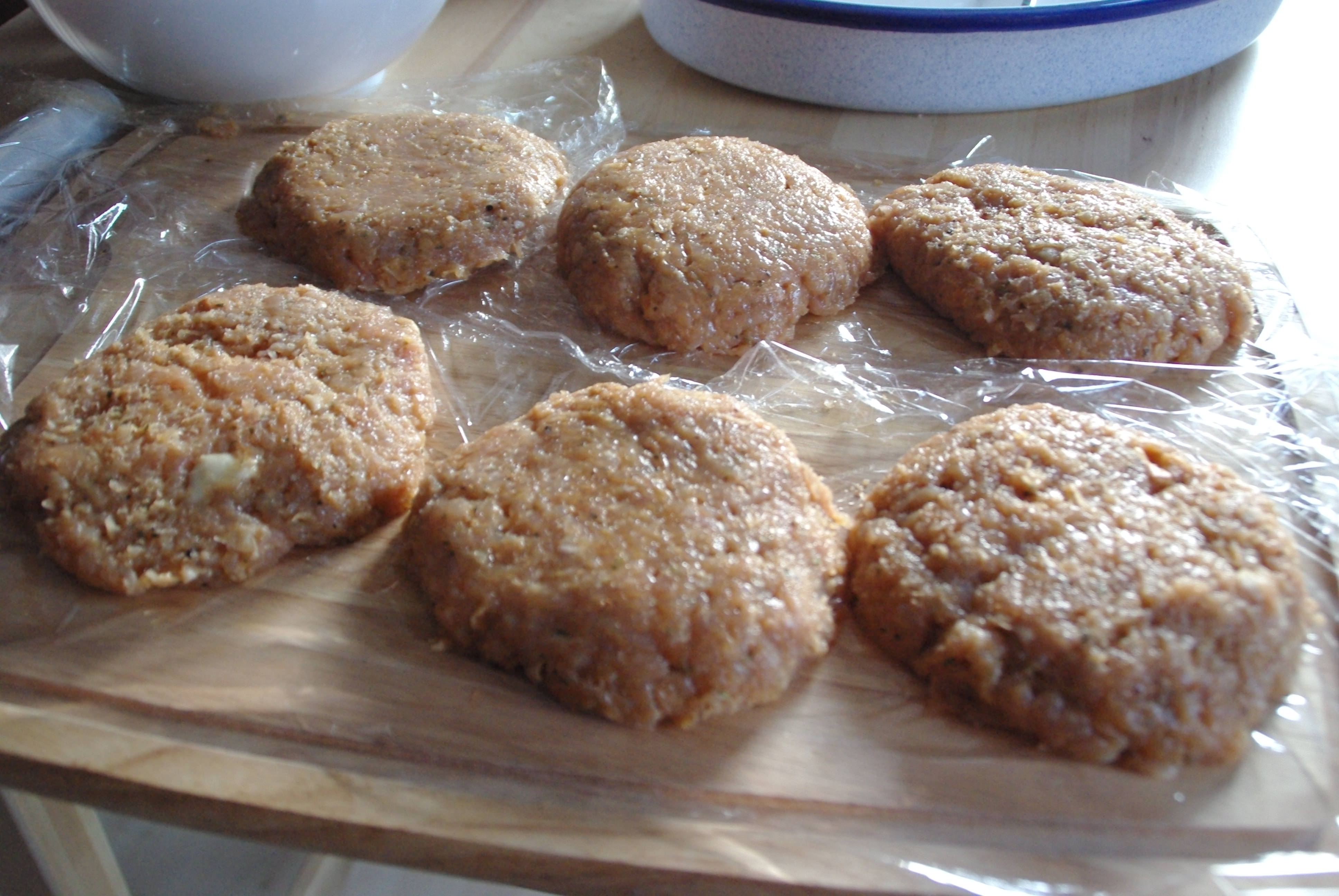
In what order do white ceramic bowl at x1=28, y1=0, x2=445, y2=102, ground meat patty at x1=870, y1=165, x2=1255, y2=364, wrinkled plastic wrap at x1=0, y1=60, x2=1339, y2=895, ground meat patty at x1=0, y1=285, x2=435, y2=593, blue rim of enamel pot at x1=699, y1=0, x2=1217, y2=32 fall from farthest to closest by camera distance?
blue rim of enamel pot at x1=699, y1=0, x2=1217, y2=32, white ceramic bowl at x1=28, y1=0, x2=445, y2=102, ground meat patty at x1=870, y1=165, x2=1255, y2=364, ground meat patty at x1=0, y1=285, x2=435, y2=593, wrinkled plastic wrap at x1=0, y1=60, x2=1339, y2=895

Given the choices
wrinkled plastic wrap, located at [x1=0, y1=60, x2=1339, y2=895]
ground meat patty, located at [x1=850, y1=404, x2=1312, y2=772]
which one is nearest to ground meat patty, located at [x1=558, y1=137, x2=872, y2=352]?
wrinkled plastic wrap, located at [x1=0, y1=60, x2=1339, y2=895]

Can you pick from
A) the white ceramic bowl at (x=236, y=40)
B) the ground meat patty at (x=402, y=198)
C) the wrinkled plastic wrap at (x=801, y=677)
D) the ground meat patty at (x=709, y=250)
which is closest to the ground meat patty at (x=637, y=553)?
the wrinkled plastic wrap at (x=801, y=677)

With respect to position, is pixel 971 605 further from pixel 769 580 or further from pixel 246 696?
pixel 246 696

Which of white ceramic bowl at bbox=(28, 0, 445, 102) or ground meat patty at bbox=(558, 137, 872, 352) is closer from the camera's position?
ground meat patty at bbox=(558, 137, 872, 352)

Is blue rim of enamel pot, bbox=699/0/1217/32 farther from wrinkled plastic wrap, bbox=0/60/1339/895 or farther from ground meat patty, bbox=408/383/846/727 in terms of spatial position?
ground meat patty, bbox=408/383/846/727

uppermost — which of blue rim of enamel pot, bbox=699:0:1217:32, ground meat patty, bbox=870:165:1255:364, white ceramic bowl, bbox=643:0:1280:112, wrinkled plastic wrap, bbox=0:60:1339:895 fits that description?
blue rim of enamel pot, bbox=699:0:1217:32

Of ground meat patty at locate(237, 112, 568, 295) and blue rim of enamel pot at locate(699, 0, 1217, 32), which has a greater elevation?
blue rim of enamel pot at locate(699, 0, 1217, 32)

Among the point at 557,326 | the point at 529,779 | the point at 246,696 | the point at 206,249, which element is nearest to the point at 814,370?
the point at 557,326

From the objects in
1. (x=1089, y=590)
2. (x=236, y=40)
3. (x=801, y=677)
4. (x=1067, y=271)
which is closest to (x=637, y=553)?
(x=801, y=677)
